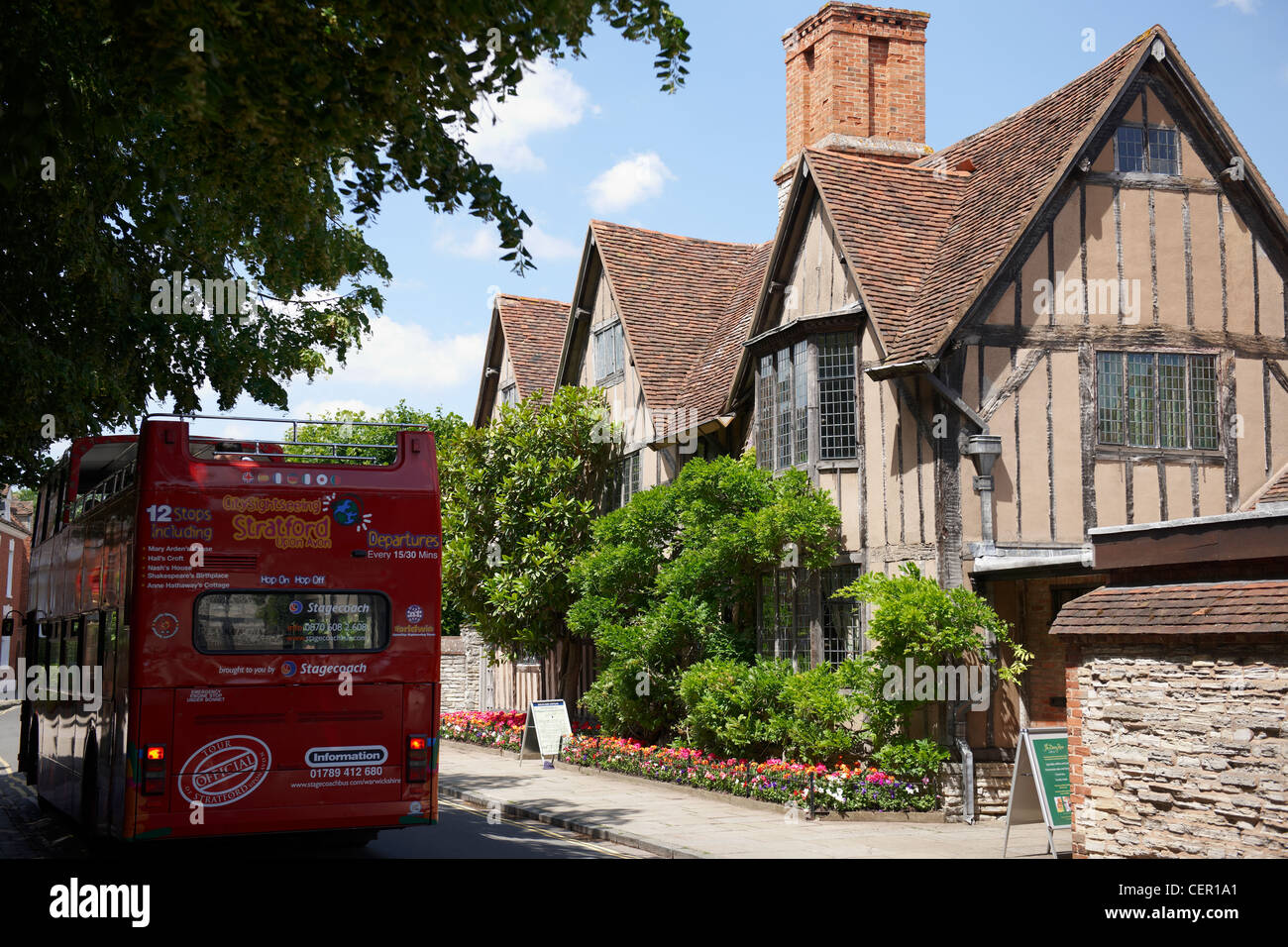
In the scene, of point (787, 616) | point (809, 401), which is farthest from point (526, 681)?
point (809, 401)

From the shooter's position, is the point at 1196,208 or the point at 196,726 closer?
the point at 196,726

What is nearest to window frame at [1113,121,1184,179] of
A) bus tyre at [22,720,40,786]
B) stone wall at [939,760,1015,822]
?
stone wall at [939,760,1015,822]

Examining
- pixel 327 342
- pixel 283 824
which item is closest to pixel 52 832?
pixel 283 824

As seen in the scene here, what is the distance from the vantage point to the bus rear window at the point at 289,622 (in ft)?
33.7

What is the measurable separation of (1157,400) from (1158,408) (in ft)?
0.38

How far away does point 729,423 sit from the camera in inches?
873

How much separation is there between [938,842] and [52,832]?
1031cm

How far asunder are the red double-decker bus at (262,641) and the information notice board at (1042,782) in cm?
564

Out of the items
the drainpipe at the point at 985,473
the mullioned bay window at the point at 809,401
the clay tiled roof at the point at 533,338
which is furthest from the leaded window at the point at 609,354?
the drainpipe at the point at 985,473

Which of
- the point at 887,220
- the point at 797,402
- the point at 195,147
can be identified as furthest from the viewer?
the point at 887,220

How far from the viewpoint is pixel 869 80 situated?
23609mm

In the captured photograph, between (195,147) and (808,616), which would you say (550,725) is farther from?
(195,147)

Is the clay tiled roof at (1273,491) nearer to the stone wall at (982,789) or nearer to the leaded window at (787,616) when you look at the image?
the stone wall at (982,789)

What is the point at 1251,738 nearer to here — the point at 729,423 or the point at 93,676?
the point at 93,676
